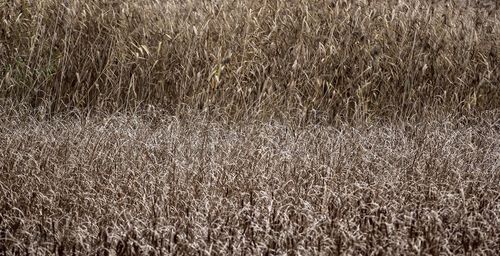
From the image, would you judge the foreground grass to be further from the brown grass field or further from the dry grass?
the dry grass

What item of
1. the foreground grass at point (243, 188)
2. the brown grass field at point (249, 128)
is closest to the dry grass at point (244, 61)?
the brown grass field at point (249, 128)

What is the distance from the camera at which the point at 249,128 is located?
4.76 meters

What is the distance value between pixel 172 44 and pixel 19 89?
1.13 meters

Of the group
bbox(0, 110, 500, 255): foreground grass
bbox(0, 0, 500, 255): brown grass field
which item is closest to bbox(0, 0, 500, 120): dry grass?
bbox(0, 0, 500, 255): brown grass field

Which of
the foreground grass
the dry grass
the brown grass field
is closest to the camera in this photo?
the foreground grass

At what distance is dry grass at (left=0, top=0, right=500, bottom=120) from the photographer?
531 centimetres

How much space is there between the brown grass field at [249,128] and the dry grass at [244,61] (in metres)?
0.02

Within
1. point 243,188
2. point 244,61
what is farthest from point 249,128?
point 243,188

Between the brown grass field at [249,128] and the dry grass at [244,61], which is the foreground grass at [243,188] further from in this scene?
the dry grass at [244,61]

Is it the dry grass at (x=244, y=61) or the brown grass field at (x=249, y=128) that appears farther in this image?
the dry grass at (x=244, y=61)

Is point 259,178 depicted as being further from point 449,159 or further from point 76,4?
point 76,4

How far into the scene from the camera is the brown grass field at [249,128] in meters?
3.18

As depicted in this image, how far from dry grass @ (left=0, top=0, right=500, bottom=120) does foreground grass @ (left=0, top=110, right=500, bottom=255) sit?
337mm

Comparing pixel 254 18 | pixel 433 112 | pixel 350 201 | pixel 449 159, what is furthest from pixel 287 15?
pixel 350 201
